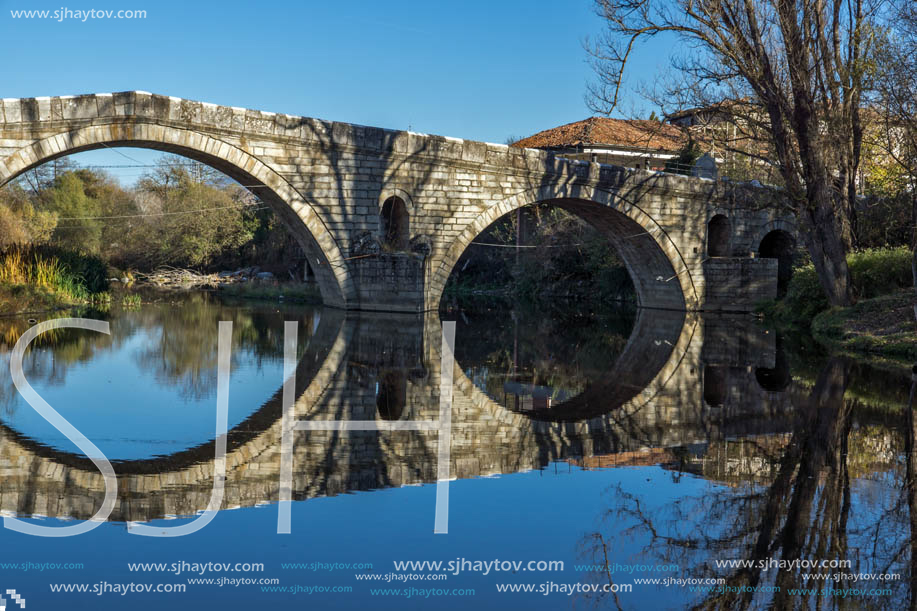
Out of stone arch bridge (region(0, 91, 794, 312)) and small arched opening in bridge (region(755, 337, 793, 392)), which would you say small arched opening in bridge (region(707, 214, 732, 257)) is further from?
small arched opening in bridge (region(755, 337, 793, 392))

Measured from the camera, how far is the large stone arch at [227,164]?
13289mm

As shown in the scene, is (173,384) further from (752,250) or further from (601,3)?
(752,250)

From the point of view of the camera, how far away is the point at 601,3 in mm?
15359

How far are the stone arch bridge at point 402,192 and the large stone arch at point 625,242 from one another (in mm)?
36

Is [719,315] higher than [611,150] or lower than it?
lower

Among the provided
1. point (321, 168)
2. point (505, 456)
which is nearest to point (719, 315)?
point (321, 168)

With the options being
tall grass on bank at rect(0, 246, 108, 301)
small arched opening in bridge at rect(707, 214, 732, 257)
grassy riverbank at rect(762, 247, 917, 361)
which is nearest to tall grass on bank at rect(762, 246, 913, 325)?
grassy riverbank at rect(762, 247, 917, 361)

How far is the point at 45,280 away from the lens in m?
16.1

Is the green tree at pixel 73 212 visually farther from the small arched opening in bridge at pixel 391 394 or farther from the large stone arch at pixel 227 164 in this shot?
the small arched opening in bridge at pixel 391 394

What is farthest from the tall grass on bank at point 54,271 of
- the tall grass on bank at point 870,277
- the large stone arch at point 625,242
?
the tall grass on bank at point 870,277

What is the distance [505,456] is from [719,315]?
630 inches

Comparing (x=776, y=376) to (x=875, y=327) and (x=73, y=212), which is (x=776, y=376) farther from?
(x=73, y=212)

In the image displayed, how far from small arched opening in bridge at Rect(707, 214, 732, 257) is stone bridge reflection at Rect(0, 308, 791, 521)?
1014cm

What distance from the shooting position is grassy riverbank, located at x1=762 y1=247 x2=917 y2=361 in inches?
445
